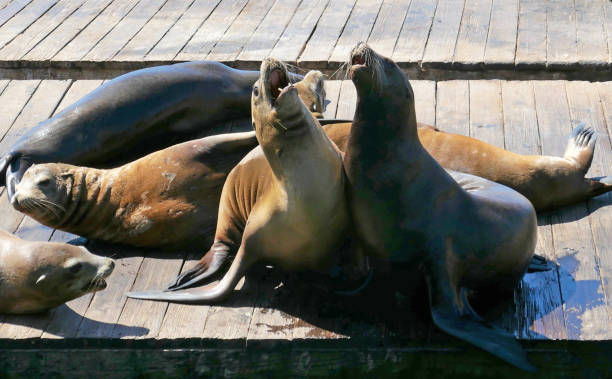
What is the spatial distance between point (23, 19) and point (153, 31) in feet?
4.03

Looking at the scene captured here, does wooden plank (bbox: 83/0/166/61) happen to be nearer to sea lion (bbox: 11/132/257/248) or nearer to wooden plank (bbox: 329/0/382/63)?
wooden plank (bbox: 329/0/382/63)

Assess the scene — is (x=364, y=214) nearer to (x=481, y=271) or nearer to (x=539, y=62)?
(x=481, y=271)

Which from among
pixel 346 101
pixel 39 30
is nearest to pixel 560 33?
pixel 346 101

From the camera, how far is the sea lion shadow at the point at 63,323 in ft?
12.3

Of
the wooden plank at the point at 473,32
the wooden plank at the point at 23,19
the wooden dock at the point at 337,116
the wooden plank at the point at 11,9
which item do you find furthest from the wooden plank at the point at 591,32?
the wooden plank at the point at 11,9

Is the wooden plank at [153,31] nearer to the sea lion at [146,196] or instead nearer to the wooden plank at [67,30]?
the wooden plank at [67,30]

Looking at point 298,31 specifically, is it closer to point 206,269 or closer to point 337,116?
point 337,116

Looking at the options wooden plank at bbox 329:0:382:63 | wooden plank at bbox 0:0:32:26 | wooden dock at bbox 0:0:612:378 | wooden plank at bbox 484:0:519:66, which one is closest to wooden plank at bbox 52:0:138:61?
wooden dock at bbox 0:0:612:378

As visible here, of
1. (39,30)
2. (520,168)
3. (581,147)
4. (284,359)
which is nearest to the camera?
(284,359)

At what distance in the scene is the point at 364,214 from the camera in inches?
143

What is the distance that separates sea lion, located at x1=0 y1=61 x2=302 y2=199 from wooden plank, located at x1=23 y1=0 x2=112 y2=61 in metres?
1.56

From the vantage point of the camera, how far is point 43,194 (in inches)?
177

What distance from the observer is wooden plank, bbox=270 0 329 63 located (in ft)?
21.2

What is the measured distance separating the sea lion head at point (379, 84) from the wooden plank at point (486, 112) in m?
1.68
